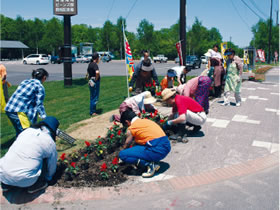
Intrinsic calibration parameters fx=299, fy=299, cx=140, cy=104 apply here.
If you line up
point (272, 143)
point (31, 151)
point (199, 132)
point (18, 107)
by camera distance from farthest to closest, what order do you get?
point (199, 132) < point (272, 143) < point (18, 107) < point (31, 151)

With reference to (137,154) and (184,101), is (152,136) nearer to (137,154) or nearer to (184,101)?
(137,154)

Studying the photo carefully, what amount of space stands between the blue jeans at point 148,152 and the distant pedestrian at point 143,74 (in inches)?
156

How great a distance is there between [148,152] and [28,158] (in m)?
1.69

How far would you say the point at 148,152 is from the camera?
14.7ft

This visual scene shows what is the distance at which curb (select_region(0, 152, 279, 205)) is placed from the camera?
13.1 feet

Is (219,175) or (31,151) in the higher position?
(31,151)

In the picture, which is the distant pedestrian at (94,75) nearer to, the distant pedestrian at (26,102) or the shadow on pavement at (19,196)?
the distant pedestrian at (26,102)

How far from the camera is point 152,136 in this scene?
4465mm

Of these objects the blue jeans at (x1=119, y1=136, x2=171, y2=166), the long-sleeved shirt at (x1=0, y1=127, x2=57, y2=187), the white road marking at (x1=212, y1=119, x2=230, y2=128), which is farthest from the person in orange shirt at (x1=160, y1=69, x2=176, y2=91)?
the long-sleeved shirt at (x1=0, y1=127, x2=57, y2=187)

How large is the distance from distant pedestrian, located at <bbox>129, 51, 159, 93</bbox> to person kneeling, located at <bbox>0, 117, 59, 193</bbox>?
4491 mm

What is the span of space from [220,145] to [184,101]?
1204 millimetres

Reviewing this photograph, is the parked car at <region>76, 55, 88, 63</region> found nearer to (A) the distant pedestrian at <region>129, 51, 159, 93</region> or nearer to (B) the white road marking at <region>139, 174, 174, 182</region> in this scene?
(A) the distant pedestrian at <region>129, 51, 159, 93</region>

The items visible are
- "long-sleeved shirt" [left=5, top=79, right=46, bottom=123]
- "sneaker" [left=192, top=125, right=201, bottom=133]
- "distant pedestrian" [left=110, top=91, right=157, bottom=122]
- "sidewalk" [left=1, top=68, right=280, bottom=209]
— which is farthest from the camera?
"sneaker" [left=192, top=125, right=201, bottom=133]

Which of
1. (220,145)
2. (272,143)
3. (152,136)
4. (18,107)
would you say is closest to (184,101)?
(220,145)
